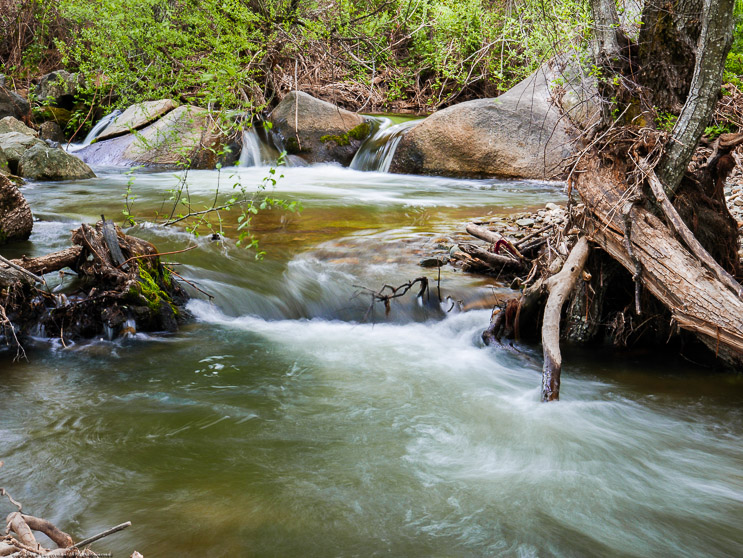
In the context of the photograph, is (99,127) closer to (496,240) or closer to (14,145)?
(14,145)

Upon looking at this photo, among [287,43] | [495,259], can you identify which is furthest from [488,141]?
[495,259]

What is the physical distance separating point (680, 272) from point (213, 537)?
3.27 metres

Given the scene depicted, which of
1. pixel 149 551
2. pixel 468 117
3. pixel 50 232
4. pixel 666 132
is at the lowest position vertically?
pixel 149 551

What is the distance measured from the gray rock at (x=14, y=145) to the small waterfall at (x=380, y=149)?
22.9 feet

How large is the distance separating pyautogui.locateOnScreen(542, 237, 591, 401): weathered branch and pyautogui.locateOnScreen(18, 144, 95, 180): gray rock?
10.8 metres

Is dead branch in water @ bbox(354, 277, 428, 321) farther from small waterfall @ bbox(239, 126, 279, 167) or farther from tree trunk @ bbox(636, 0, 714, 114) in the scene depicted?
small waterfall @ bbox(239, 126, 279, 167)

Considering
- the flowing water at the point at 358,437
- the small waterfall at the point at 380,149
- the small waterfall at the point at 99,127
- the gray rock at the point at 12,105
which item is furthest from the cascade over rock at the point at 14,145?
the small waterfall at the point at 380,149

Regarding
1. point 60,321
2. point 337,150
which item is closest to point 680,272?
point 60,321

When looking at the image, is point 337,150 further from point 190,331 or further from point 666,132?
point 666,132

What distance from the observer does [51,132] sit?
1664 cm

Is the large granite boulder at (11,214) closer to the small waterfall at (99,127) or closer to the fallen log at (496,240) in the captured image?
the fallen log at (496,240)

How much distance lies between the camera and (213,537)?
109 inches

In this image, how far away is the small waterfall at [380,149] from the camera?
46.5 feet

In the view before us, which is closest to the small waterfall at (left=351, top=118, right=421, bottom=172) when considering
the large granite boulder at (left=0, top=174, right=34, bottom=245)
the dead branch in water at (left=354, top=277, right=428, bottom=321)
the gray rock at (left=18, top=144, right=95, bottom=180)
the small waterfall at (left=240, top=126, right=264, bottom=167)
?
the small waterfall at (left=240, top=126, right=264, bottom=167)
